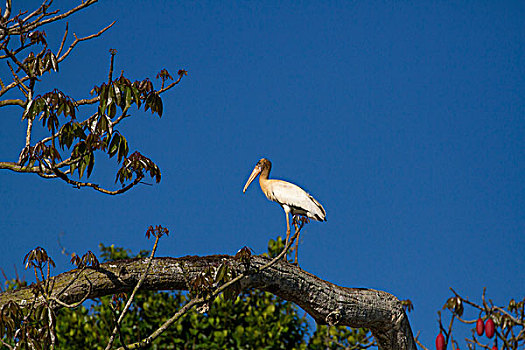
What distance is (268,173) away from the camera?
826cm

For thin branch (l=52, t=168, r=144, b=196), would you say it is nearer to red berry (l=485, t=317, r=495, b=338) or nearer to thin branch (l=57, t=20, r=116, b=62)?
thin branch (l=57, t=20, r=116, b=62)

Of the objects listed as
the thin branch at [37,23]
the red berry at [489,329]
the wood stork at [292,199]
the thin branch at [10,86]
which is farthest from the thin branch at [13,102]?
the red berry at [489,329]

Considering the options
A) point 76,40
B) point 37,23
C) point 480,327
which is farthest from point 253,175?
point 37,23

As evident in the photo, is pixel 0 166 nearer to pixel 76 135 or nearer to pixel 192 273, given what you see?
pixel 76 135

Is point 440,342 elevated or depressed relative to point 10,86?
depressed

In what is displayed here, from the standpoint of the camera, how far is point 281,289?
5289 mm

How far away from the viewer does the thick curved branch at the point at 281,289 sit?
4.65 metres

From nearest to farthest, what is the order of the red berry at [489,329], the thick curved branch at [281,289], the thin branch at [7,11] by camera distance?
the thin branch at [7,11] → the thick curved branch at [281,289] → the red berry at [489,329]

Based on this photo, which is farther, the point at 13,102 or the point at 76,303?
the point at 13,102

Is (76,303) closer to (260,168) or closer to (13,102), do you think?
(13,102)

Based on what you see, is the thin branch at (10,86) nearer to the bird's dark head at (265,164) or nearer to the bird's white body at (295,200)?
the bird's white body at (295,200)

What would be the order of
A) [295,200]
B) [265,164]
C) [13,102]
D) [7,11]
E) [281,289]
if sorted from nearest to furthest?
[7,11] < [13,102] < [281,289] < [295,200] < [265,164]

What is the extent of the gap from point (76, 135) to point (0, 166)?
25.9 inches

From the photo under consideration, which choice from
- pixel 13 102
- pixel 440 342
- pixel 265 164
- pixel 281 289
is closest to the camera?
pixel 13 102
